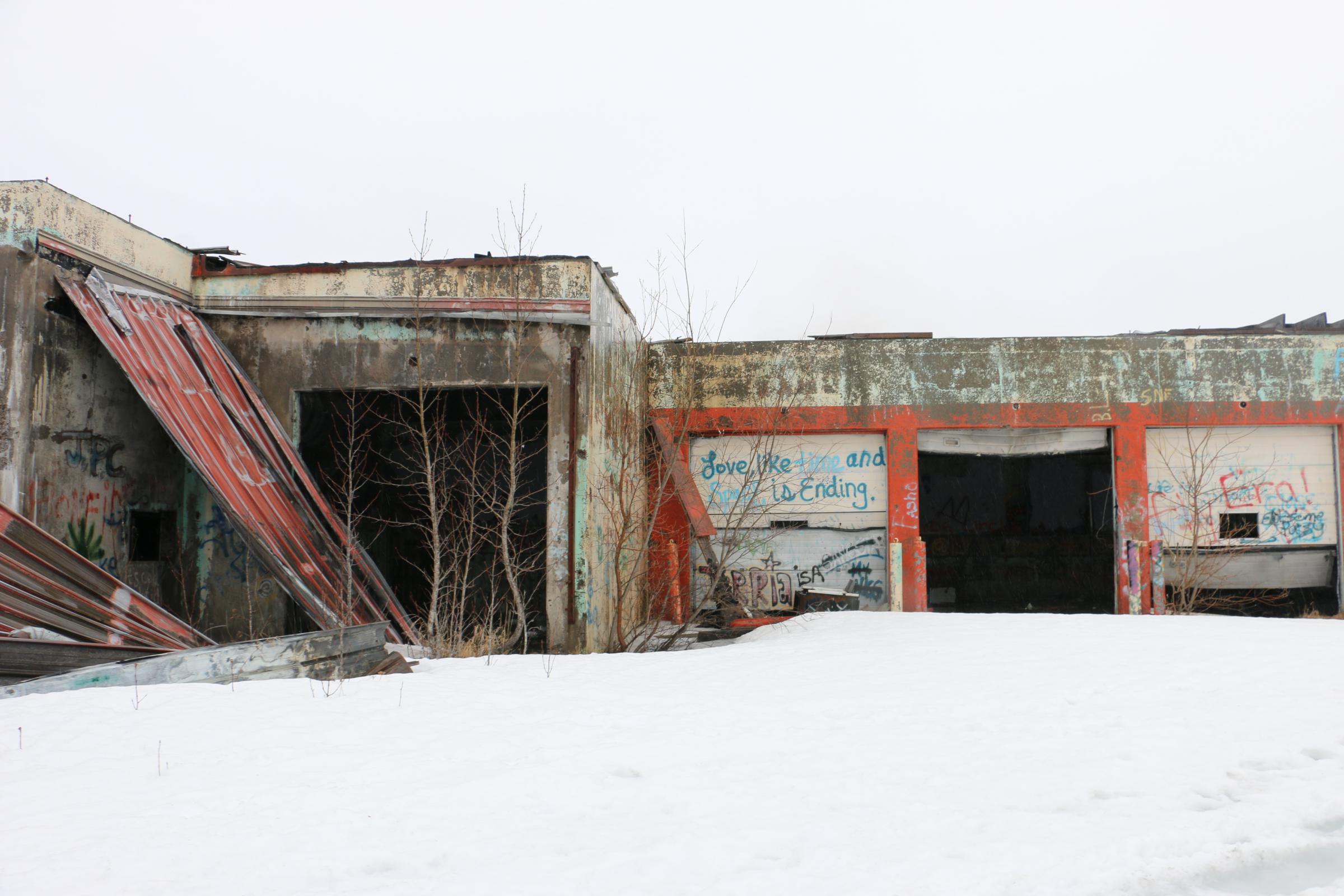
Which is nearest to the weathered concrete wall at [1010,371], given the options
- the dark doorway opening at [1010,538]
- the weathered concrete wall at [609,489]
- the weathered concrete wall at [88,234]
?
the weathered concrete wall at [609,489]

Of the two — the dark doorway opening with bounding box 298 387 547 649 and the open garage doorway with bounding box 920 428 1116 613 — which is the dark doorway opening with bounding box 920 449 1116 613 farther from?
the dark doorway opening with bounding box 298 387 547 649

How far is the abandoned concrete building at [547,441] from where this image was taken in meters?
8.71

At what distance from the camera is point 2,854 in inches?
132

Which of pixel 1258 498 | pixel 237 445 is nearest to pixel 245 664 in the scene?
pixel 237 445

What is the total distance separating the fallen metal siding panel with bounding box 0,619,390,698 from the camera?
5684 millimetres

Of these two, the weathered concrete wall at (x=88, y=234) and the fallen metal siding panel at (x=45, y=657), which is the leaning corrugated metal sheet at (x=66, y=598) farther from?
the weathered concrete wall at (x=88, y=234)

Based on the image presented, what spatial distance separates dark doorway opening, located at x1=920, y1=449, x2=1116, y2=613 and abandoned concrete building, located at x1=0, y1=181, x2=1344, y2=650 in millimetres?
1607

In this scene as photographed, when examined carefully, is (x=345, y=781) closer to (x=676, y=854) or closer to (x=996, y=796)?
(x=676, y=854)

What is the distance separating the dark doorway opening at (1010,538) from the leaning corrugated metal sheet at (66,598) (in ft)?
52.1

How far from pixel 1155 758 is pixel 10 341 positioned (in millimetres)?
9620

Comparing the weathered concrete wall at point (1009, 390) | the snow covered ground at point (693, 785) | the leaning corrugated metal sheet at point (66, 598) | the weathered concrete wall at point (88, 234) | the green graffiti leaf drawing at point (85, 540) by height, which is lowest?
the snow covered ground at point (693, 785)

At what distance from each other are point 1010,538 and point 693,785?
17463 millimetres

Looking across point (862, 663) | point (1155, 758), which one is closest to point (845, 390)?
point (862, 663)

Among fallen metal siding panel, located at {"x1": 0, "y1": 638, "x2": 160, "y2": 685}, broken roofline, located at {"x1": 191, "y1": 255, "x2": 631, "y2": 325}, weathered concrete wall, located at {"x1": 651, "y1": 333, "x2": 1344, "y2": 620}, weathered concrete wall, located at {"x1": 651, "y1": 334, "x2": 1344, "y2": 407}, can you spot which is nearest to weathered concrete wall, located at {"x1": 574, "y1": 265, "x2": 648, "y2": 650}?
broken roofline, located at {"x1": 191, "y1": 255, "x2": 631, "y2": 325}
